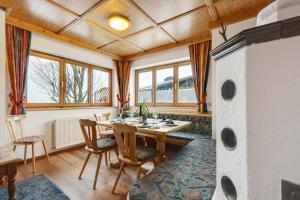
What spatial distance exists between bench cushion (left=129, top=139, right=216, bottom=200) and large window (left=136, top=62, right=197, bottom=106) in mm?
2017

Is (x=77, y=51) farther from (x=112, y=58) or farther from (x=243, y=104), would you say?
(x=243, y=104)

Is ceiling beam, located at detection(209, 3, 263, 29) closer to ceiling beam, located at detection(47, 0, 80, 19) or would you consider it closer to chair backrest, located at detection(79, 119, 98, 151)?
ceiling beam, located at detection(47, 0, 80, 19)

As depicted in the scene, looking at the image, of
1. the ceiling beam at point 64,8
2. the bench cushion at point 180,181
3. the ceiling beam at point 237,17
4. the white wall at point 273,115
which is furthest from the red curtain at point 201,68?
the white wall at point 273,115

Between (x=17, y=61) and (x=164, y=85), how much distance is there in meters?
3.08

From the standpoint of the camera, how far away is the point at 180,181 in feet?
3.72

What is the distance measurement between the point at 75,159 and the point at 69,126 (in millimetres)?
742

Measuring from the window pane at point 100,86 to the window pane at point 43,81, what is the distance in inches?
A: 37.1

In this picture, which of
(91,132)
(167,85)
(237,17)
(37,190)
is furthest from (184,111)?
(37,190)

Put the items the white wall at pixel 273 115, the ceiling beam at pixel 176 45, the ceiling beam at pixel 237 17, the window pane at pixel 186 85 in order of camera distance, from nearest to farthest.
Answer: the white wall at pixel 273 115
the ceiling beam at pixel 237 17
the ceiling beam at pixel 176 45
the window pane at pixel 186 85

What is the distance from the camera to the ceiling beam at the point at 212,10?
6.06 ft

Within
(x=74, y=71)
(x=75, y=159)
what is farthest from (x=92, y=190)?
(x=74, y=71)

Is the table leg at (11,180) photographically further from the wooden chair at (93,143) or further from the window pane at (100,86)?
the window pane at (100,86)

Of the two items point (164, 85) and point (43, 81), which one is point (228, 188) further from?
point (43, 81)

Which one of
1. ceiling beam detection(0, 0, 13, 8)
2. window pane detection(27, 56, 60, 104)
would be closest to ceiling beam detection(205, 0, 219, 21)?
ceiling beam detection(0, 0, 13, 8)
